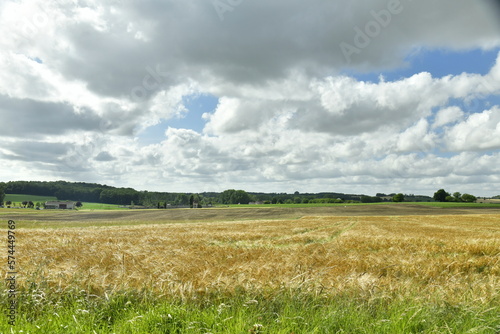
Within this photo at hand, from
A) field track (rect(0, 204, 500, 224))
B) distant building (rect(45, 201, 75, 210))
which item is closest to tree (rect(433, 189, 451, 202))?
field track (rect(0, 204, 500, 224))

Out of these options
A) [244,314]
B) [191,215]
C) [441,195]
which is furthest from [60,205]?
[441,195]

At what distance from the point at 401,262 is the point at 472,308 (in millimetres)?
4572

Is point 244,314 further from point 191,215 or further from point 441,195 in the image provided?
point 441,195

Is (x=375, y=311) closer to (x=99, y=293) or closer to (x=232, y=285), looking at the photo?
(x=232, y=285)

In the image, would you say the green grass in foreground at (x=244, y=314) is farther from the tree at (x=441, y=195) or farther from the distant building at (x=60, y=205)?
the tree at (x=441, y=195)

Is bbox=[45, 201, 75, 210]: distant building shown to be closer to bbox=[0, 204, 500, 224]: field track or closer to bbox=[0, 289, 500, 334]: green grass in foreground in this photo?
bbox=[0, 204, 500, 224]: field track

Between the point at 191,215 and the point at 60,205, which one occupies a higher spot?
the point at 191,215

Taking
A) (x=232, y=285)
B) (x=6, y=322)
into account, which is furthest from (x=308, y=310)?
(x=6, y=322)

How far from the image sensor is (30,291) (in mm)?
6129

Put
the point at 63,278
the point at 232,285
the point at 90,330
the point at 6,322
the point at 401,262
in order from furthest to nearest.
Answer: the point at 401,262 < the point at 63,278 < the point at 232,285 < the point at 6,322 < the point at 90,330

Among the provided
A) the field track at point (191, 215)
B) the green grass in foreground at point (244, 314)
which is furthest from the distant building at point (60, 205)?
the green grass in foreground at point (244, 314)

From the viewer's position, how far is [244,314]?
15.8ft

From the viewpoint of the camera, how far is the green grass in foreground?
4438 mm

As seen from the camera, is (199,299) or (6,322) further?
(199,299)
